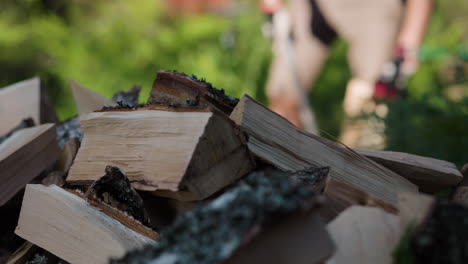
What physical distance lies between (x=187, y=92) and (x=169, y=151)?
29 cm

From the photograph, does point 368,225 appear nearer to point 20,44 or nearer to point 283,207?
point 283,207

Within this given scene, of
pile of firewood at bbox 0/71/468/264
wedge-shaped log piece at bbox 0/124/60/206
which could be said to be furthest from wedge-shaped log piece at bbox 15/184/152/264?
wedge-shaped log piece at bbox 0/124/60/206

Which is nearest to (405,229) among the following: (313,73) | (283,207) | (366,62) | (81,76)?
(283,207)

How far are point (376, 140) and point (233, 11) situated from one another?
6007 millimetres

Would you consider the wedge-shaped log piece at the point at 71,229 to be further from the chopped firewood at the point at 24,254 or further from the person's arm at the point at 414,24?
the person's arm at the point at 414,24

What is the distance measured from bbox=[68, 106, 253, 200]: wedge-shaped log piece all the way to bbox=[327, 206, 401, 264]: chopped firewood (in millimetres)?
322

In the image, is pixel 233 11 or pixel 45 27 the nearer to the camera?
pixel 45 27

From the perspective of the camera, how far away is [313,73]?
17.7ft

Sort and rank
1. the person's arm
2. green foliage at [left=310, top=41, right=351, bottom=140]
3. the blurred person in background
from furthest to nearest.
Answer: green foliage at [left=310, top=41, right=351, bottom=140] → the person's arm → the blurred person in background

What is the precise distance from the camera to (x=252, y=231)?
0.80 meters

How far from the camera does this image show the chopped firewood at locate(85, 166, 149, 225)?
1252 millimetres

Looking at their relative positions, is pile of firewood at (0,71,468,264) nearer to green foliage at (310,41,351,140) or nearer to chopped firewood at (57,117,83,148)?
chopped firewood at (57,117,83,148)

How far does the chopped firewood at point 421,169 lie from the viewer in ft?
4.65

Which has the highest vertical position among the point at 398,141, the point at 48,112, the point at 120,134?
the point at 398,141
